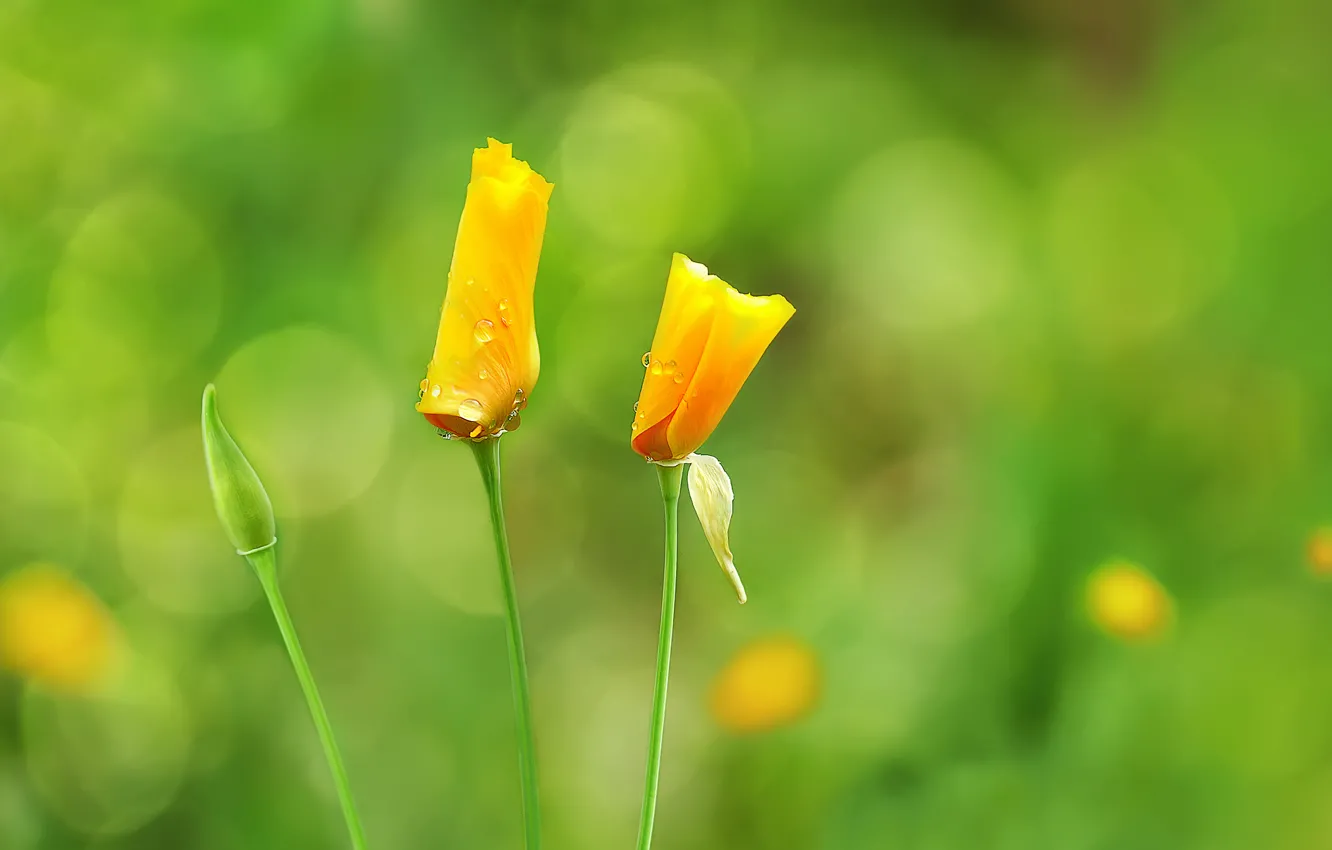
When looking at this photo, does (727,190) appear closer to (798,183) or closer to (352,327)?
(798,183)

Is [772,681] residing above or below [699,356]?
below

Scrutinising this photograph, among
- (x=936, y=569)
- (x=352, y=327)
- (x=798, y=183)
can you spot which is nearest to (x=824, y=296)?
(x=798, y=183)

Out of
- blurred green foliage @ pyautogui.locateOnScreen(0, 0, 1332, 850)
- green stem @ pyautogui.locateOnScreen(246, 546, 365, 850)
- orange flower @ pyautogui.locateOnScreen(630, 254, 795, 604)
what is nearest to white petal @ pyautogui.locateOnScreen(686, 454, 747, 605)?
orange flower @ pyautogui.locateOnScreen(630, 254, 795, 604)

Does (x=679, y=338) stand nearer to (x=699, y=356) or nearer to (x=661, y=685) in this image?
(x=699, y=356)

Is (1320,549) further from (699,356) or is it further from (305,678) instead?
(305,678)

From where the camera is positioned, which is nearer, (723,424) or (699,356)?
(699,356)

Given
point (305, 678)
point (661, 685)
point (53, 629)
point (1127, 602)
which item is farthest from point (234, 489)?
point (1127, 602)
